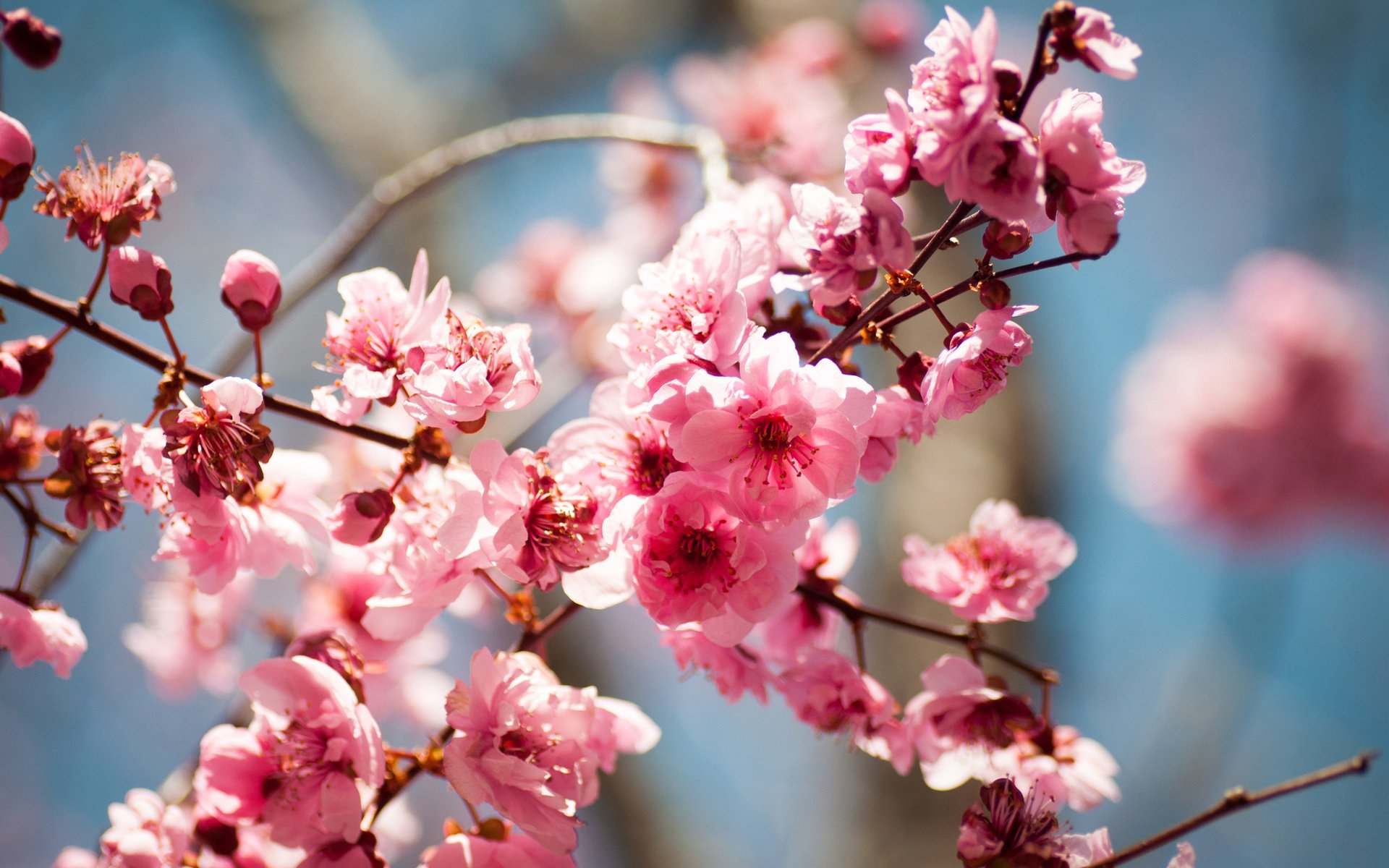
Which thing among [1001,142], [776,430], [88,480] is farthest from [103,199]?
[1001,142]

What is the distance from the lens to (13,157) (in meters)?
0.67

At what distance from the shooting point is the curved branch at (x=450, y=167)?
3.47ft

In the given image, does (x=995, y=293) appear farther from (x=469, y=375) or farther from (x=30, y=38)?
(x=30, y=38)

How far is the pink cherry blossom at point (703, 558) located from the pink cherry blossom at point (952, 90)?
26 centimetres

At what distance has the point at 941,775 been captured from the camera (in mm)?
798

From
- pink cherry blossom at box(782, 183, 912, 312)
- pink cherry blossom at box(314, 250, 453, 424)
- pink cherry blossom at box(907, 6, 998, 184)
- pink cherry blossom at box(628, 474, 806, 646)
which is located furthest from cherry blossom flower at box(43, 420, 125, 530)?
pink cherry blossom at box(907, 6, 998, 184)

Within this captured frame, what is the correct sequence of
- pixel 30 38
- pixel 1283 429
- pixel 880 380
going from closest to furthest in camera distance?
1. pixel 30 38
2. pixel 880 380
3. pixel 1283 429

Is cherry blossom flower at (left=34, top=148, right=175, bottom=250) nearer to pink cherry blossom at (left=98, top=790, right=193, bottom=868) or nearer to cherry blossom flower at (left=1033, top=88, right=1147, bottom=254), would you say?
pink cherry blossom at (left=98, top=790, right=193, bottom=868)

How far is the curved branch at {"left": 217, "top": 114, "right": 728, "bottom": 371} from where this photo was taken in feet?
3.47

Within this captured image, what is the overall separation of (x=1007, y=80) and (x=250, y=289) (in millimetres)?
609

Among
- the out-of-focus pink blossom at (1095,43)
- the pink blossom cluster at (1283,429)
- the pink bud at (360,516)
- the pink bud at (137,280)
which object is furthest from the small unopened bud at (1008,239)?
the pink blossom cluster at (1283,429)

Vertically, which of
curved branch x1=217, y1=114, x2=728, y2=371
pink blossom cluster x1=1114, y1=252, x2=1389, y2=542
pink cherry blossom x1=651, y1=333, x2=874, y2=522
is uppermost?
pink blossom cluster x1=1114, y1=252, x2=1389, y2=542

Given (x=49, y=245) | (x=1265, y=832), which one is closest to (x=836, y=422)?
(x=49, y=245)

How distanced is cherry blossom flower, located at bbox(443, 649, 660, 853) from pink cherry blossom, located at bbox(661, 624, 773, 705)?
0.10 m
